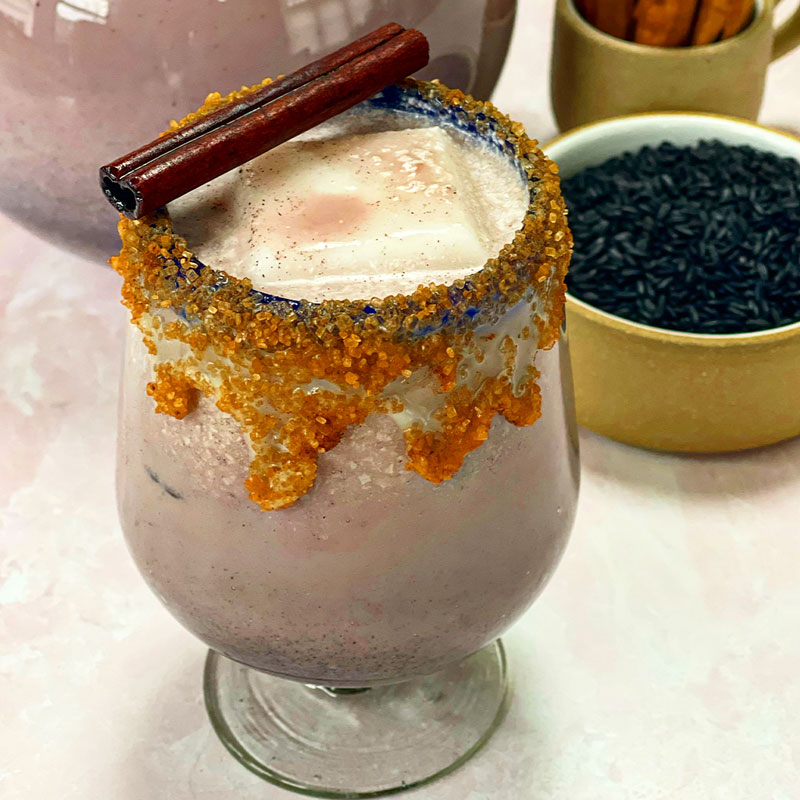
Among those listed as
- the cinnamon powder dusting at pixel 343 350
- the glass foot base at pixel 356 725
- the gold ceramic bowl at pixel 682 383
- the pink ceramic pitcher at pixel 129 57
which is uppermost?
the cinnamon powder dusting at pixel 343 350

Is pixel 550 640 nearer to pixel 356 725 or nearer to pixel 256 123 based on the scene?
pixel 356 725

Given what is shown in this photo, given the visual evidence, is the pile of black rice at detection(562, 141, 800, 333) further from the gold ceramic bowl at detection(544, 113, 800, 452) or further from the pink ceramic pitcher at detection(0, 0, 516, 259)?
the pink ceramic pitcher at detection(0, 0, 516, 259)

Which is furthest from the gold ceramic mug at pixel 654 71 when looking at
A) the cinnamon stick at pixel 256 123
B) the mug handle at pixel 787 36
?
the cinnamon stick at pixel 256 123

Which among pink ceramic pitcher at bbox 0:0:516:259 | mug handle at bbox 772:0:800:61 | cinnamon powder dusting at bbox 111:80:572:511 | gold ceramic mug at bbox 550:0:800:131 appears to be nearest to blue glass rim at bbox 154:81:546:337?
cinnamon powder dusting at bbox 111:80:572:511

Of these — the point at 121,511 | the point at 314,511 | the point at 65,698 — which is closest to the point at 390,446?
the point at 314,511

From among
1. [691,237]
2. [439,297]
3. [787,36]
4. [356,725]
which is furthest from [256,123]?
[787,36]

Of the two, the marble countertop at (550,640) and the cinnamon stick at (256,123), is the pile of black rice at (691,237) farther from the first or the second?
the cinnamon stick at (256,123)
